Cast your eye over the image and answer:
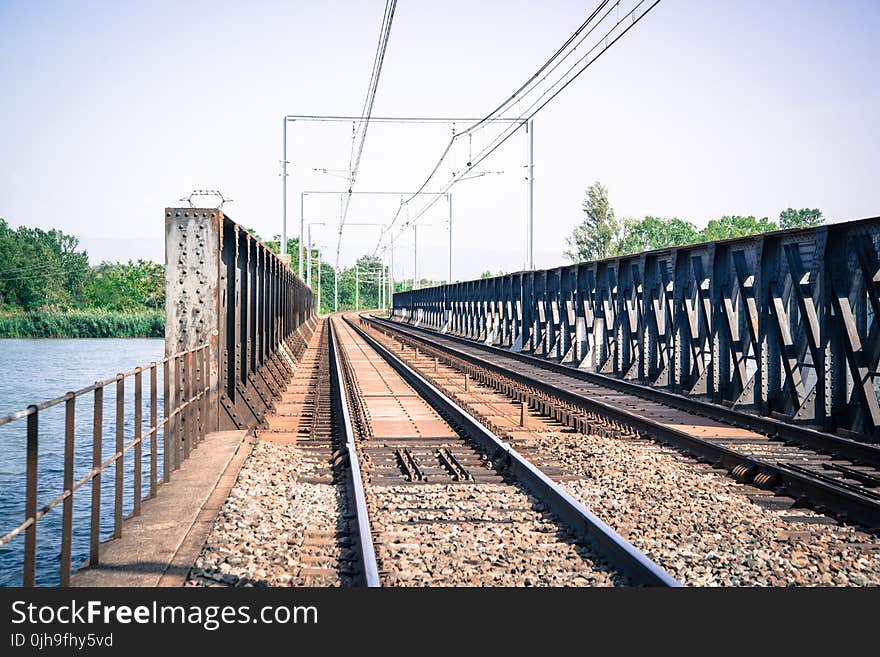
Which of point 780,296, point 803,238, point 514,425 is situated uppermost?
point 803,238

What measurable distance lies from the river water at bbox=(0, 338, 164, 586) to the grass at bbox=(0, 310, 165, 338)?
13.7 m

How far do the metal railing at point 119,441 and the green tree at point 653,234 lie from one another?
113477 millimetres

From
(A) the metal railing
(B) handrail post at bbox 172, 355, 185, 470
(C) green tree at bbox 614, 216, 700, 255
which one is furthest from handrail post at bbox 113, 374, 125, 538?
(C) green tree at bbox 614, 216, 700, 255

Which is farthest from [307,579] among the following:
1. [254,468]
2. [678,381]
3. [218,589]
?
[678,381]

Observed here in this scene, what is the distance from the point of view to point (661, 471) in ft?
30.0

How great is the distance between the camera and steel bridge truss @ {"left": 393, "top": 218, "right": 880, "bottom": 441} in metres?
10.8

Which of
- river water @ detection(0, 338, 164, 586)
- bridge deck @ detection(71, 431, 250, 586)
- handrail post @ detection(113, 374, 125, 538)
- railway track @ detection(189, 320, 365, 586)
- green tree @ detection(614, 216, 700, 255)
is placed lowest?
river water @ detection(0, 338, 164, 586)

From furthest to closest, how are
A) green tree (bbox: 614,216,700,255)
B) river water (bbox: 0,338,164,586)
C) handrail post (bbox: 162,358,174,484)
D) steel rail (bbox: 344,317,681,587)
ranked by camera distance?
1. green tree (bbox: 614,216,700,255)
2. river water (bbox: 0,338,164,586)
3. handrail post (bbox: 162,358,174,484)
4. steel rail (bbox: 344,317,681,587)

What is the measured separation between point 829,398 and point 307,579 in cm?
821

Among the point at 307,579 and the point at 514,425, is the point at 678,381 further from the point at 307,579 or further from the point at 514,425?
the point at 307,579

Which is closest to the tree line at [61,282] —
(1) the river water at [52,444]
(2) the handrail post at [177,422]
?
(1) the river water at [52,444]

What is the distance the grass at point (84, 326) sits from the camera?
60.5 metres

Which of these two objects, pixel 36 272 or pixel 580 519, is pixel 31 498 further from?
pixel 36 272

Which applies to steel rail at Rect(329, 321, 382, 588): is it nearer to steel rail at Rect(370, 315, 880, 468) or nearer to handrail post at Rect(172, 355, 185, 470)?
handrail post at Rect(172, 355, 185, 470)
